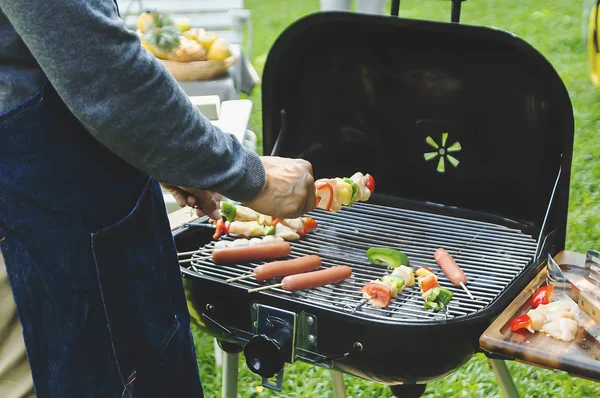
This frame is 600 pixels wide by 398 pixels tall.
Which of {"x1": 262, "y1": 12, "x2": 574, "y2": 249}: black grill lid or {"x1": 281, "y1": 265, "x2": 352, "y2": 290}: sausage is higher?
{"x1": 262, "y1": 12, "x2": 574, "y2": 249}: black grill lid

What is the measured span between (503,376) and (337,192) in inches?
30.2

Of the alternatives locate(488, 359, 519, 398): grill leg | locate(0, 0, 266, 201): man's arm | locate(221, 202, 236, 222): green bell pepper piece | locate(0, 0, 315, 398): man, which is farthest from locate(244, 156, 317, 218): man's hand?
locate(488, 359, 519, 398): grill leg

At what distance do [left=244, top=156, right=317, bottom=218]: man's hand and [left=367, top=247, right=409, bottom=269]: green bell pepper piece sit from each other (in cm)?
54

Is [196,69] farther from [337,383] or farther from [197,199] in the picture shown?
[197,199]

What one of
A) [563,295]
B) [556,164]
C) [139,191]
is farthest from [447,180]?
[139,191]

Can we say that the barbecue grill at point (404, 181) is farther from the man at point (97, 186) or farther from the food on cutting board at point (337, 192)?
the man at point (97, 186)

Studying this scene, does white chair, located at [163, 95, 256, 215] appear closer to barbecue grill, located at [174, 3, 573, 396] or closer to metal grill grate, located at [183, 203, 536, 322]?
barbecue grill, located at [174, 3, 573, 396]

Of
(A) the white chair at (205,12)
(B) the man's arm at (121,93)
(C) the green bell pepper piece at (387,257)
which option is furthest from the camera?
(A) the white chair at (205,12)

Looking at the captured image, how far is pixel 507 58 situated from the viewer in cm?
219

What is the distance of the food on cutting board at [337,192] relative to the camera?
2.16 metres

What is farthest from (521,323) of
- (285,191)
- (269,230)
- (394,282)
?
(269,230)

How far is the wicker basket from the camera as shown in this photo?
410cm

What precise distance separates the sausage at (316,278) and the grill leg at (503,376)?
57cm

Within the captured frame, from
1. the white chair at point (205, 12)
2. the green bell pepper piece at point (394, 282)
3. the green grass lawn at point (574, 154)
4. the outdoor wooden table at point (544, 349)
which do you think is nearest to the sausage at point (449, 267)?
the green bell pepper piece at point (394, 282)
